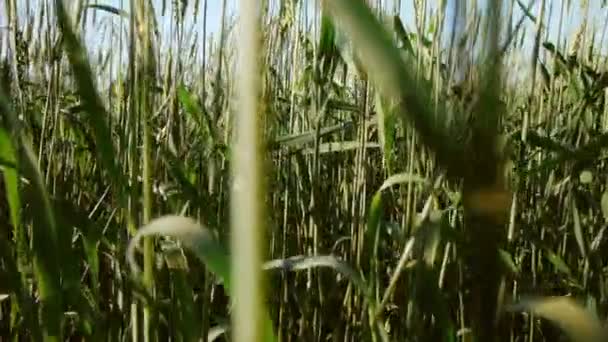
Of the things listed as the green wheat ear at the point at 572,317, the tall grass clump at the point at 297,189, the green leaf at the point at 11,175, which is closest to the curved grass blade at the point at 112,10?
the tall grass clump at the point at 297,189

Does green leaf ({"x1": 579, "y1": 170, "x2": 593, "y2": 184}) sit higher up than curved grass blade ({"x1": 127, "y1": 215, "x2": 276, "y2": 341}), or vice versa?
green leaf ({"x1": 579, "y1": 170, "x2": 593, "y2": 184})

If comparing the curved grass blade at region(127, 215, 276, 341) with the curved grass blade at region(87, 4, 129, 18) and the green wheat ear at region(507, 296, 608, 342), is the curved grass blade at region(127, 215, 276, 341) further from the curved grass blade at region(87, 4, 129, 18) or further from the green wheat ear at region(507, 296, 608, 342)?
the curved grass blade at region(87, 4, 129, 18)

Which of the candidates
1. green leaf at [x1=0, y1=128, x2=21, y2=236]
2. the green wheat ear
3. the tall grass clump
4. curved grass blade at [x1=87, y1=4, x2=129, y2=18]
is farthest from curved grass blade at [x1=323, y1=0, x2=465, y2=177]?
curved grass blade at [x1=87, y1=4, x2=129, y2=18]

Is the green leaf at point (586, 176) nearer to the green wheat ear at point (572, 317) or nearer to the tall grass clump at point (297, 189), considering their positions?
the tall grass clump at point (297, 189)

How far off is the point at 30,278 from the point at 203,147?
1.28 feet

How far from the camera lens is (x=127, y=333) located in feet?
3.22

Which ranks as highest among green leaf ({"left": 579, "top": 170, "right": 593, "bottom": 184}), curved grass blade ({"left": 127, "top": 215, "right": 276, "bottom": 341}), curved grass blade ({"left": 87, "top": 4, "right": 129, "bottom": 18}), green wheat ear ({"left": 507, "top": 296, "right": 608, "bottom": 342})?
curved grass blade ({"left": 87, "top": 4, "right": 129, "bottom": 18})

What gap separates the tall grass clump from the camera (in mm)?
174

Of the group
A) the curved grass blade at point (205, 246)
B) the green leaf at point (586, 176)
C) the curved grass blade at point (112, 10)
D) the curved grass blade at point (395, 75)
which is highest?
the curved grass blade at point (112, 10)

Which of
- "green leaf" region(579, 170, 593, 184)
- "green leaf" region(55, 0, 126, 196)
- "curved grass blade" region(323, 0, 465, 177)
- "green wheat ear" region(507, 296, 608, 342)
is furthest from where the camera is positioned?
"green leaf" region(579, 170, 593, 184)

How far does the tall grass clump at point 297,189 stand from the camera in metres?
0.17

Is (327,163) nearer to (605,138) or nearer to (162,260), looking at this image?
(162,260)

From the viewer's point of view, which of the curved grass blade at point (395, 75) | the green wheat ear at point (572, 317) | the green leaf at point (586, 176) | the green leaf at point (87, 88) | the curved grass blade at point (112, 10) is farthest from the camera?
the green leaf at point (586, 176)

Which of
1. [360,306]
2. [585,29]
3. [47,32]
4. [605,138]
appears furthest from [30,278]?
[585,29]
